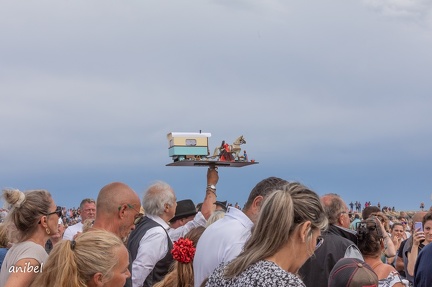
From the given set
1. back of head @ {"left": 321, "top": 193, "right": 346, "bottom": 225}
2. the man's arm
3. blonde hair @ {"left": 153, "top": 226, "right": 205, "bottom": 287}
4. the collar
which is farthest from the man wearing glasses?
the man's arm

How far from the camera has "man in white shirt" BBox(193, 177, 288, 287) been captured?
406 cm

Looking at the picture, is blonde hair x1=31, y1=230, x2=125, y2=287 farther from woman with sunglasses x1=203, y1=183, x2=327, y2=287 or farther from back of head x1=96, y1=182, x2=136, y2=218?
back of head x1=96, y1=182, x2=136, y2=218

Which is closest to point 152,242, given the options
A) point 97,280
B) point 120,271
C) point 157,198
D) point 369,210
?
point 157,198

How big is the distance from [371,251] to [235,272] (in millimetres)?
2870

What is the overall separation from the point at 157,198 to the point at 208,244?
218 cm

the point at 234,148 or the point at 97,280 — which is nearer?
the point at 97,280

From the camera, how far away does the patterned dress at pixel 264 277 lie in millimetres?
2574

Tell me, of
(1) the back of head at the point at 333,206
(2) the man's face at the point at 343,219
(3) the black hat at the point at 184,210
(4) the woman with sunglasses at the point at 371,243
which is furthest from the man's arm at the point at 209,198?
(4) the woman with sunglasses at the point at 371,243

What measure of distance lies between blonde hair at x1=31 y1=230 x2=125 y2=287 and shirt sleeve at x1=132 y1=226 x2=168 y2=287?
7.36 feet

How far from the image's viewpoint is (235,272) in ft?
8.98

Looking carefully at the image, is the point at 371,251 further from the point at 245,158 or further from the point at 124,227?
the point at 245,158

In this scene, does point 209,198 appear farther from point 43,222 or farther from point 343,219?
point 43,222

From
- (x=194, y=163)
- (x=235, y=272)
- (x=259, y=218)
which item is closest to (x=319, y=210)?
(x=259, y=218)

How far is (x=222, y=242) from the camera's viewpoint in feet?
13.4
